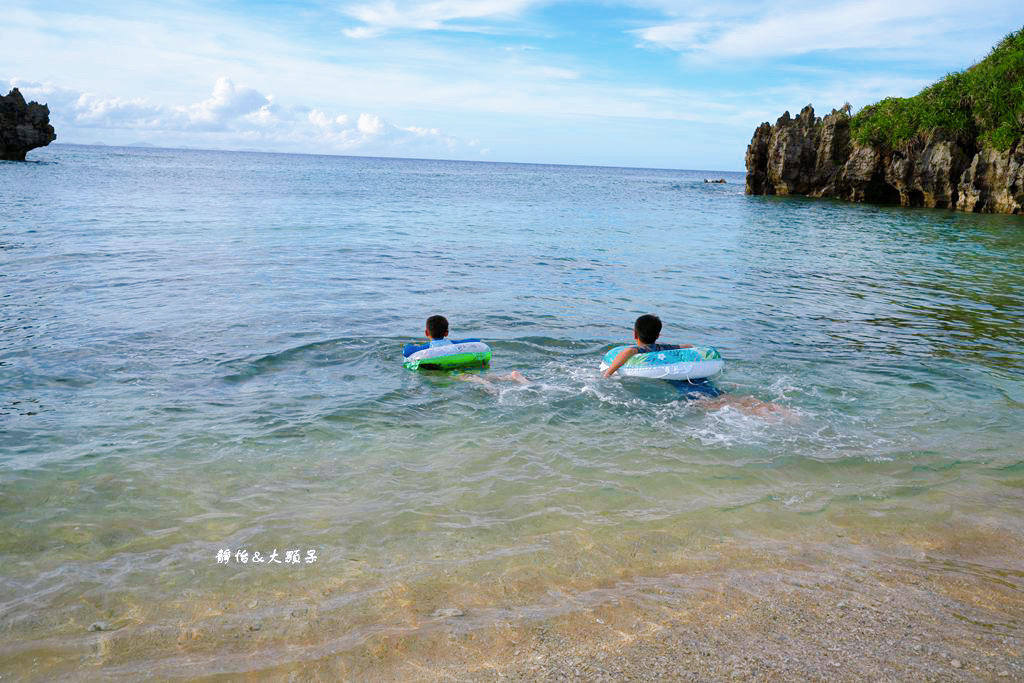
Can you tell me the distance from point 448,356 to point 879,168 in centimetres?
5702

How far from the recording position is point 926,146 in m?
49.9

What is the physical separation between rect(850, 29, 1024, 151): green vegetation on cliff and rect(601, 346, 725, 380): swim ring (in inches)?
1817

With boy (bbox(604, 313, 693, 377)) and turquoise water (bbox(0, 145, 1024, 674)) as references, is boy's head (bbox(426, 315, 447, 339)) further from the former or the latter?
boy (bbox(604, 313, 693, 377))

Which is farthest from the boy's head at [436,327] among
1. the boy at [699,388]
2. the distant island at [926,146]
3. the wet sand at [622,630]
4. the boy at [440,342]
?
the distant island at [926,146]

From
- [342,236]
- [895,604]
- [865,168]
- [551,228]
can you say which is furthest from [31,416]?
Result: [865,168]

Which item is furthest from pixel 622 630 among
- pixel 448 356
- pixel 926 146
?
pixel 926 146

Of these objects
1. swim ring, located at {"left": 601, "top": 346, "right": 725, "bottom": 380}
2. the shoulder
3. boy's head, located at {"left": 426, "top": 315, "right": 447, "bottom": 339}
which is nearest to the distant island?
swim ring, located at {"left": 601, "top": 346, "right": 725, "bottom": 380}

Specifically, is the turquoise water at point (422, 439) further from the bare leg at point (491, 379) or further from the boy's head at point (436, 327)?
the boy's head at point (436, 327)

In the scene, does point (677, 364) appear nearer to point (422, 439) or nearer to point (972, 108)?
point (422, 439)

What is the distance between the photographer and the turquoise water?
5.14 meters

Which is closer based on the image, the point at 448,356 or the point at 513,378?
the point at 513,378

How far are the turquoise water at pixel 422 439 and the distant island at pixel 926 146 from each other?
32.4 m

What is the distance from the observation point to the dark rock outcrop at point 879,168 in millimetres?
44875

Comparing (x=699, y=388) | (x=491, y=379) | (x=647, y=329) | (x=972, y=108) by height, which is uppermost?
(x=972, y=108)
